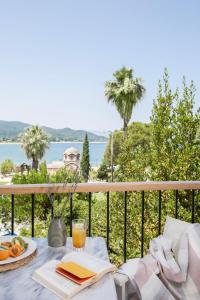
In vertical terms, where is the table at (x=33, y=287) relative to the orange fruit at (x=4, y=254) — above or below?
below

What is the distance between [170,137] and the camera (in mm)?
10734

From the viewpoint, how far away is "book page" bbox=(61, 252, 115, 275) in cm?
121

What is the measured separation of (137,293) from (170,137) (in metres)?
9.47

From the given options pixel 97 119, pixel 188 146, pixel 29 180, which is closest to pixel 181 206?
pixel 188 146

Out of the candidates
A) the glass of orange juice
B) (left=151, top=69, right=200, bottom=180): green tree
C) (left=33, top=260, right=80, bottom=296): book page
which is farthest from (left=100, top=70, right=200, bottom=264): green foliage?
(left=33, top=260, right=80, bottom=296): book page

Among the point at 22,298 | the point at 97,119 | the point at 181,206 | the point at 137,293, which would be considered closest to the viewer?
the point at 22,298

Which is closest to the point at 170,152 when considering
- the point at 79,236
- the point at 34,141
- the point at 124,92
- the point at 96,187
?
the point at 96,187

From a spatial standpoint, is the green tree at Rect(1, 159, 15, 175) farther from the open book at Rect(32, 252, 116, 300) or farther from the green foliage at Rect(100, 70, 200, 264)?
the open book at Rect(32, 252, 116, 300)

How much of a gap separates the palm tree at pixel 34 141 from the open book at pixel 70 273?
91.6ft

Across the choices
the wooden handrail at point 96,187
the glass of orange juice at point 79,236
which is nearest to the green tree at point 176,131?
the wooden handrail at point 96,187

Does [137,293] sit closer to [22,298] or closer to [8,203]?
[22,298]

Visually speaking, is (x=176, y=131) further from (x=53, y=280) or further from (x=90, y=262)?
(x=53, y=280)

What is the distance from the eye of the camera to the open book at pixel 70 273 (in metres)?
1.10

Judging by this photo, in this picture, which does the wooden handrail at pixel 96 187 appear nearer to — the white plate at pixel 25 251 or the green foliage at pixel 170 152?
the white plate at pixel 25 251
